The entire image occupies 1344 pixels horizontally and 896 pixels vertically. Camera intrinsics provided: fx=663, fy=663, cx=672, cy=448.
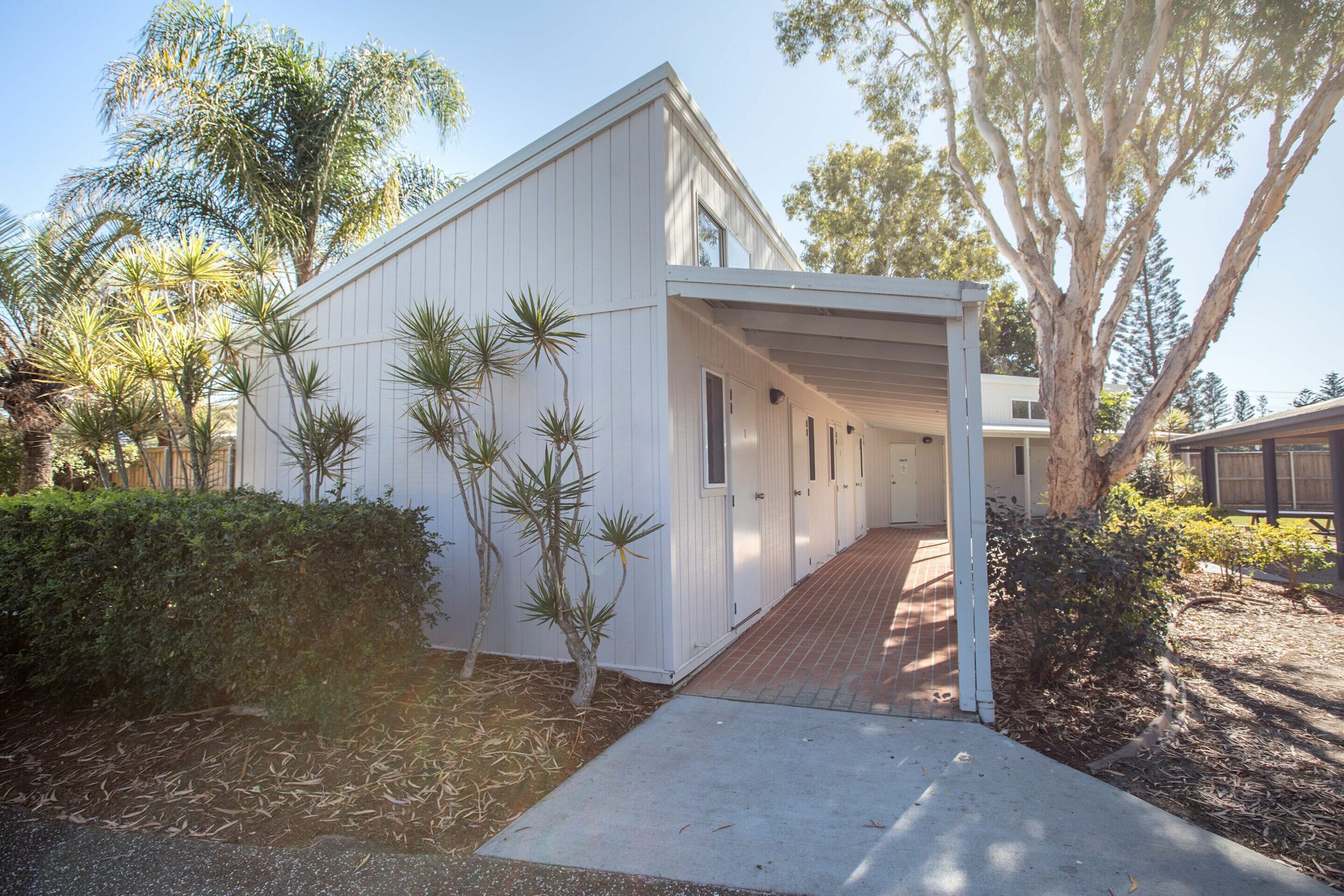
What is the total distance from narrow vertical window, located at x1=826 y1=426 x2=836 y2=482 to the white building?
Answer: 4.40 metres

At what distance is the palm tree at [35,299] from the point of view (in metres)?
7.48

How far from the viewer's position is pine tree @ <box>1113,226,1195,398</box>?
110 ft

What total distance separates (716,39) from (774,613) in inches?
300

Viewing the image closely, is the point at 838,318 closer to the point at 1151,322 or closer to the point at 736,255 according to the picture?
the point at 736,255

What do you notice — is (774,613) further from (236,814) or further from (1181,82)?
(1181,82)

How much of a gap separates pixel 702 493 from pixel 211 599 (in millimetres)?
3043

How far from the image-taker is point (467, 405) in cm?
495

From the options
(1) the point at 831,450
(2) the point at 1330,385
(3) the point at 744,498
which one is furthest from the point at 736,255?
(2) the point at 1330,385

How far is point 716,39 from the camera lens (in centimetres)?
905

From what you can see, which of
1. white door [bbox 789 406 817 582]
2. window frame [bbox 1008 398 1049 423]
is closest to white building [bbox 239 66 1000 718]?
white door [bbox 789 406 817 582]

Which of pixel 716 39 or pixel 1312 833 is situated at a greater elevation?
pixel 716 39

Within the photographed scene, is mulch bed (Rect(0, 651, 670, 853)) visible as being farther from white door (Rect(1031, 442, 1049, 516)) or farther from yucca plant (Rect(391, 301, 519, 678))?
white door (Rect(1031, 442, 1049, 516))

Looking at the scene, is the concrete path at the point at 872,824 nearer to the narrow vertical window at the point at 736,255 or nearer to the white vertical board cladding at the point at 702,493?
the white vertical board cladding at the point at 702,493

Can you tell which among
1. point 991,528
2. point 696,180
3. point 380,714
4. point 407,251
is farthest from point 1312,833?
point 407,251
